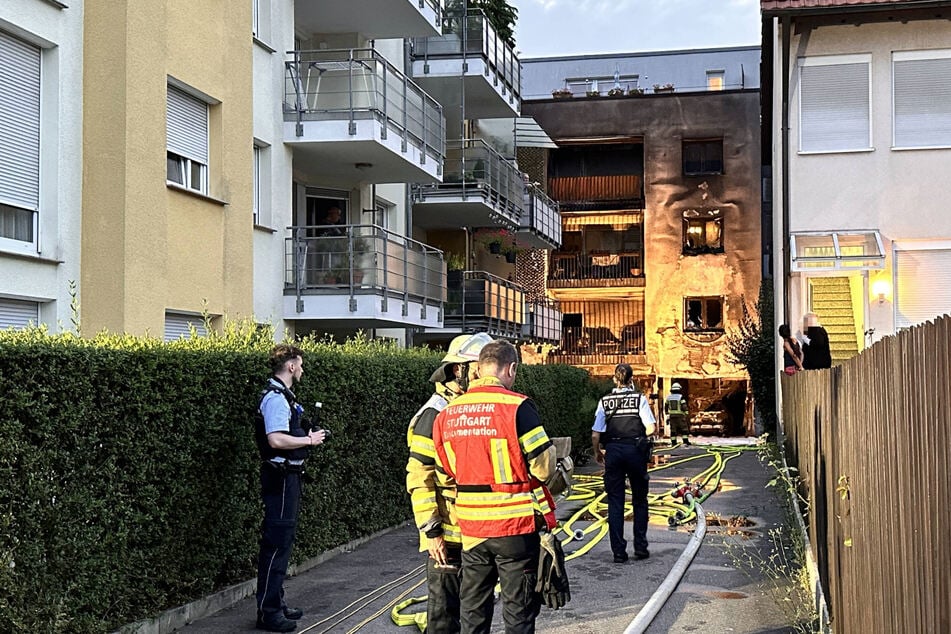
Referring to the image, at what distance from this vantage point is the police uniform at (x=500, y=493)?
6.32 metres

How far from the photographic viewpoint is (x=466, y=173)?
28359 mm

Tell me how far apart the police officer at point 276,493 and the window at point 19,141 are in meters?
5.12

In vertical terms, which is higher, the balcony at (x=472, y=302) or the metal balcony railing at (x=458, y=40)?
the metal balcony railing at (x=458, y=40)

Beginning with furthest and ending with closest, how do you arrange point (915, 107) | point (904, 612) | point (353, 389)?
point (915, 107)
point (353, 389)
point (904, 612)

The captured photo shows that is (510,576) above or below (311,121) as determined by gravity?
below

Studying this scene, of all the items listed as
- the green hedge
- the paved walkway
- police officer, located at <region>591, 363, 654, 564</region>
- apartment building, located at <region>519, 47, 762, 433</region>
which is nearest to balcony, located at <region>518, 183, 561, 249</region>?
apartment building, located at <region>519, 47, 762, 433</region>

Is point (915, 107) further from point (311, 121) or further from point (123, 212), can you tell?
point (123, 212)

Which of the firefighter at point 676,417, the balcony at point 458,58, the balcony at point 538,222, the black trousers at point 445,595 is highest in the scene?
the balcony at point 458,58

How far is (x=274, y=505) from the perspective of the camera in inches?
340

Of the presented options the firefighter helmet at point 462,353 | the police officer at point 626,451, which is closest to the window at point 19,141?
the police officer at point 626,451

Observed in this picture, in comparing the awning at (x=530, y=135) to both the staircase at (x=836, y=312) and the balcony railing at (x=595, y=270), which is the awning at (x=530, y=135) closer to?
the balcony railing at (x=595, y=270)

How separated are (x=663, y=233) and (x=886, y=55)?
25.0 meters

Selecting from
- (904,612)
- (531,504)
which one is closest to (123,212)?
(531,504)

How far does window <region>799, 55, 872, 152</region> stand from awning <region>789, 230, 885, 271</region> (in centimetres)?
168
